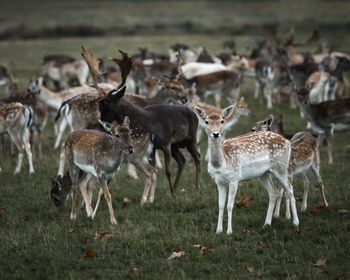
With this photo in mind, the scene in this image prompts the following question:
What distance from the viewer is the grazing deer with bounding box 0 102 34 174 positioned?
1121cm

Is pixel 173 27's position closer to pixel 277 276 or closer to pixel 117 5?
pixel 117 5

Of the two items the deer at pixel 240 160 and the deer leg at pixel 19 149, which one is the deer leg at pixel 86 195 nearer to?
the deer at pixel 240 160

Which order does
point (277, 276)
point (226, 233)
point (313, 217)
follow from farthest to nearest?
point (313, 217), point (226, 233), point (277, 276)

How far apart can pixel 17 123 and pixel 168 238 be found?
5.14 meters

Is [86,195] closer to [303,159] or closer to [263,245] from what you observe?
[263,245]

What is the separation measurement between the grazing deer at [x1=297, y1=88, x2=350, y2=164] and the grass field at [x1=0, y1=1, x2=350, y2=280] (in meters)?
1.36

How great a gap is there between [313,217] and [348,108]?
447 centimetres

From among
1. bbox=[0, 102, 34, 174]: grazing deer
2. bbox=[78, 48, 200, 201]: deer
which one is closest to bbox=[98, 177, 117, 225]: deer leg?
bbox=[78, 48, 200, 201]: deer

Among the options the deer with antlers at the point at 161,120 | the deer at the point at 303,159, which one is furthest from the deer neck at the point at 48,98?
the deer at the point at 303,159

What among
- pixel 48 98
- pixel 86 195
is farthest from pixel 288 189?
pixel 48 98

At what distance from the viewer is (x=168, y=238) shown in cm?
714

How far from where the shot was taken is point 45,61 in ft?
71.3

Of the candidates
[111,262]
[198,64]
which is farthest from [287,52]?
[111,262]

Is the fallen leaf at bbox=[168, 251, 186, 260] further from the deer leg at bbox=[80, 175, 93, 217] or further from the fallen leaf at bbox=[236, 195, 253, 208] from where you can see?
the fallen leaf at bbox=[236, 195, 253, 208]
